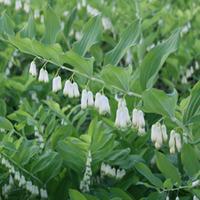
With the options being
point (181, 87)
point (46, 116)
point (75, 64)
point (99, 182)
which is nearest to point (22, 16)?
point (181, 87)

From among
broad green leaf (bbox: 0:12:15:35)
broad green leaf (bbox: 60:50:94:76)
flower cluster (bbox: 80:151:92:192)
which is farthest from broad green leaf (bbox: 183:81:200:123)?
broad green leaf (bbox: 0:12:15:35)

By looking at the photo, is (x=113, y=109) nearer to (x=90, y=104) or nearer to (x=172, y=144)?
(x=90, y=104)

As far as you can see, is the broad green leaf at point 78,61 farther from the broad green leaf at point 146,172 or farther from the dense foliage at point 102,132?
the broad green leaf at point 146,172

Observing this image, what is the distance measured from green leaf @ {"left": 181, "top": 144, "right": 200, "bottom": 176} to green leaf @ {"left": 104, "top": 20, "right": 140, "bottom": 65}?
406 mm

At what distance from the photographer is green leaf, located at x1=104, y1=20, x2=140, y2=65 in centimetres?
195

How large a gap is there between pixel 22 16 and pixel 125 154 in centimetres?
226

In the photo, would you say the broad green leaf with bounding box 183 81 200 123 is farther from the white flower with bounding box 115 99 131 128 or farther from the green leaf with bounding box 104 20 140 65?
the green leaf with bounding box 104 20 140 65

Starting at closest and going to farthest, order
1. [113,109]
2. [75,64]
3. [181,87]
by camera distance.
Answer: [75,64] → [113,109] → [181,87]

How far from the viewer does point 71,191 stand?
190cm

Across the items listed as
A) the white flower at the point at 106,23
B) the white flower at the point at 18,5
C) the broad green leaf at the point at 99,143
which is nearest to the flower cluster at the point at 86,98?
the broad green leaf at the point at 99,143

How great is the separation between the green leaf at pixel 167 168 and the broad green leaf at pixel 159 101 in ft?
0.75

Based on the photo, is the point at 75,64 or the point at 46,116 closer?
the point at 75,64

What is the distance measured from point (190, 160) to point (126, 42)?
0.48 metres

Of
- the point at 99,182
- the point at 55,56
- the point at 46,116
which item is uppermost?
the point at 55,56
